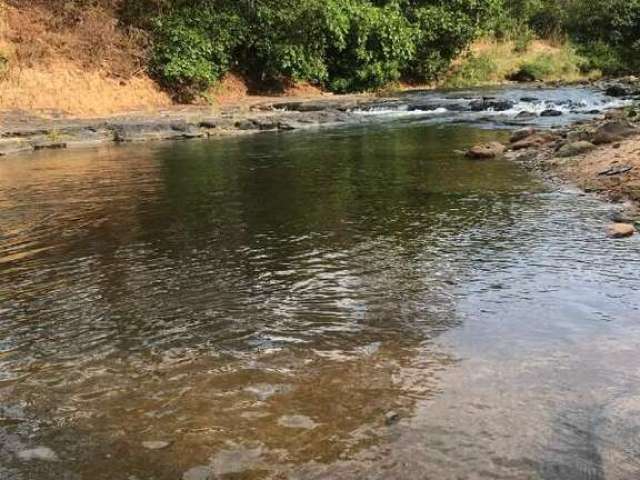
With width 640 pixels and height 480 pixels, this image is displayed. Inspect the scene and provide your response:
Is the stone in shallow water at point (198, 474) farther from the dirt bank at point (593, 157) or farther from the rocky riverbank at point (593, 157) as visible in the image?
the dirt bank at point (593, 157)

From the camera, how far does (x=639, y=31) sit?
40.1 meters

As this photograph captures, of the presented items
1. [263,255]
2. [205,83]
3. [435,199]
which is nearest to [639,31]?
[205,83]

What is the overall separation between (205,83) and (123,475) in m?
24.9

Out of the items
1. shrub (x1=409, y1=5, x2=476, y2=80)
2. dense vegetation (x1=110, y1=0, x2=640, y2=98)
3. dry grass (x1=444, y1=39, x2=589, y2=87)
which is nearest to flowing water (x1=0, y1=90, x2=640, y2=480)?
dense vegetation (x1=110, y1=0, x2=640, y2=98)

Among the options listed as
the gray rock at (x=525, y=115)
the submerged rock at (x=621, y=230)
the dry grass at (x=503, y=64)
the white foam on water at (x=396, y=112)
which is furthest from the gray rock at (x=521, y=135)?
the dry grass at (x=503, y=64)

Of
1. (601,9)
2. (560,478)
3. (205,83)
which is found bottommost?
(560,478)

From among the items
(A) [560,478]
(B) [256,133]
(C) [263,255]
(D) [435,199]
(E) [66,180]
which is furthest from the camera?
(B) [256,133]

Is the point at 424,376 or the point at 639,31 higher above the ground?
the point at 639,31

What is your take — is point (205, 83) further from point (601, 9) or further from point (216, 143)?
point (601, 9)

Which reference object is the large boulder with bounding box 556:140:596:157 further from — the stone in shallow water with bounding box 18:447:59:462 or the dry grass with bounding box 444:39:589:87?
the dry grass with bounding box 444:39:589:87

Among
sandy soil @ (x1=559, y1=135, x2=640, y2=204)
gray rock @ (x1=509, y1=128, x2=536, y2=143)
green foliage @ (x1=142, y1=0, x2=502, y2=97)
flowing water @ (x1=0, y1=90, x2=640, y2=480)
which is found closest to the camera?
flowing water @ (x1=0, y1=90, x2=640, y2=480)

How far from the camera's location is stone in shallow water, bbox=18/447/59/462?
3.21 metres

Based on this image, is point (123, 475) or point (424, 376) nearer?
point (123, 475)

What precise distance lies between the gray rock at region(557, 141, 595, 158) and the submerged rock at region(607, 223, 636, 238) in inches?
193
